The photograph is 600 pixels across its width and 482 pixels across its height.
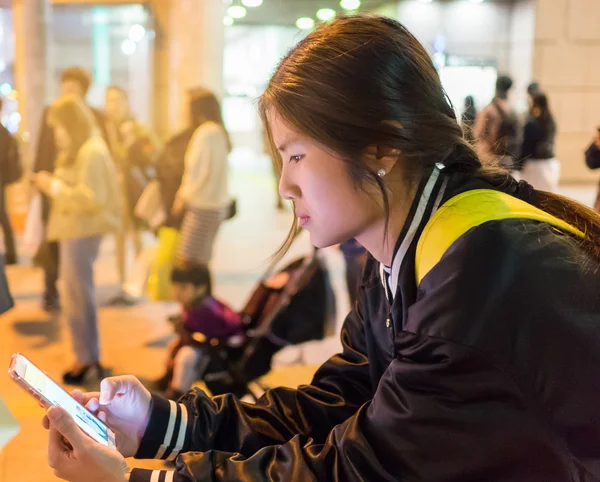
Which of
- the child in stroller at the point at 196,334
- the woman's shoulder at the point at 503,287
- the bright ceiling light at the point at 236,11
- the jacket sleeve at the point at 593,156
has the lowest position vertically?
the child in stroller at the point at 196,334

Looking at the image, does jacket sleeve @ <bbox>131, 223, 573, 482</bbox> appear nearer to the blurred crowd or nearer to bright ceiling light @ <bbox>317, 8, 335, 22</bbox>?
bright ceiling light @ <bbox>317, 8, 335, 22</bbox>

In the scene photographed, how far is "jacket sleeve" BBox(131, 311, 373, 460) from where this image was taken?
1378 mm

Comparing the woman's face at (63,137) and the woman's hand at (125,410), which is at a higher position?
the woman's face at (63,137)

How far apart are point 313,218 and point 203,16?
4871 mm

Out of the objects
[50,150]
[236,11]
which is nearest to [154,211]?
[50,150]

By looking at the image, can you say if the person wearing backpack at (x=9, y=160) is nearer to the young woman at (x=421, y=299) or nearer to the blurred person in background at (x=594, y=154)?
the blurred person in background at (x=594, y=154)

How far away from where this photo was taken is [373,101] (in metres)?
1.04

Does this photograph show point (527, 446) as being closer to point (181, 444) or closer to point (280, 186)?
point (280, 186)

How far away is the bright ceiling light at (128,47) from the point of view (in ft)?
25.6

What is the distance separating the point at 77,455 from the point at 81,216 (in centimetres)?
282

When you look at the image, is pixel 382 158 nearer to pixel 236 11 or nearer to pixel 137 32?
pixel 236 11

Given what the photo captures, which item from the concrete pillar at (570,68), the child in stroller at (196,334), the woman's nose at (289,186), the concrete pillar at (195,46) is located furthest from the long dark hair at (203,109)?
the concrete pillar at (570,68)

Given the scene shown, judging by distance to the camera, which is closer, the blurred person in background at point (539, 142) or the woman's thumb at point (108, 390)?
the woman's thumb at point (108, 390)

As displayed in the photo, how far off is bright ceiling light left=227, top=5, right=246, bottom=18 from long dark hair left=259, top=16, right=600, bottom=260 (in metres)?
5.02
